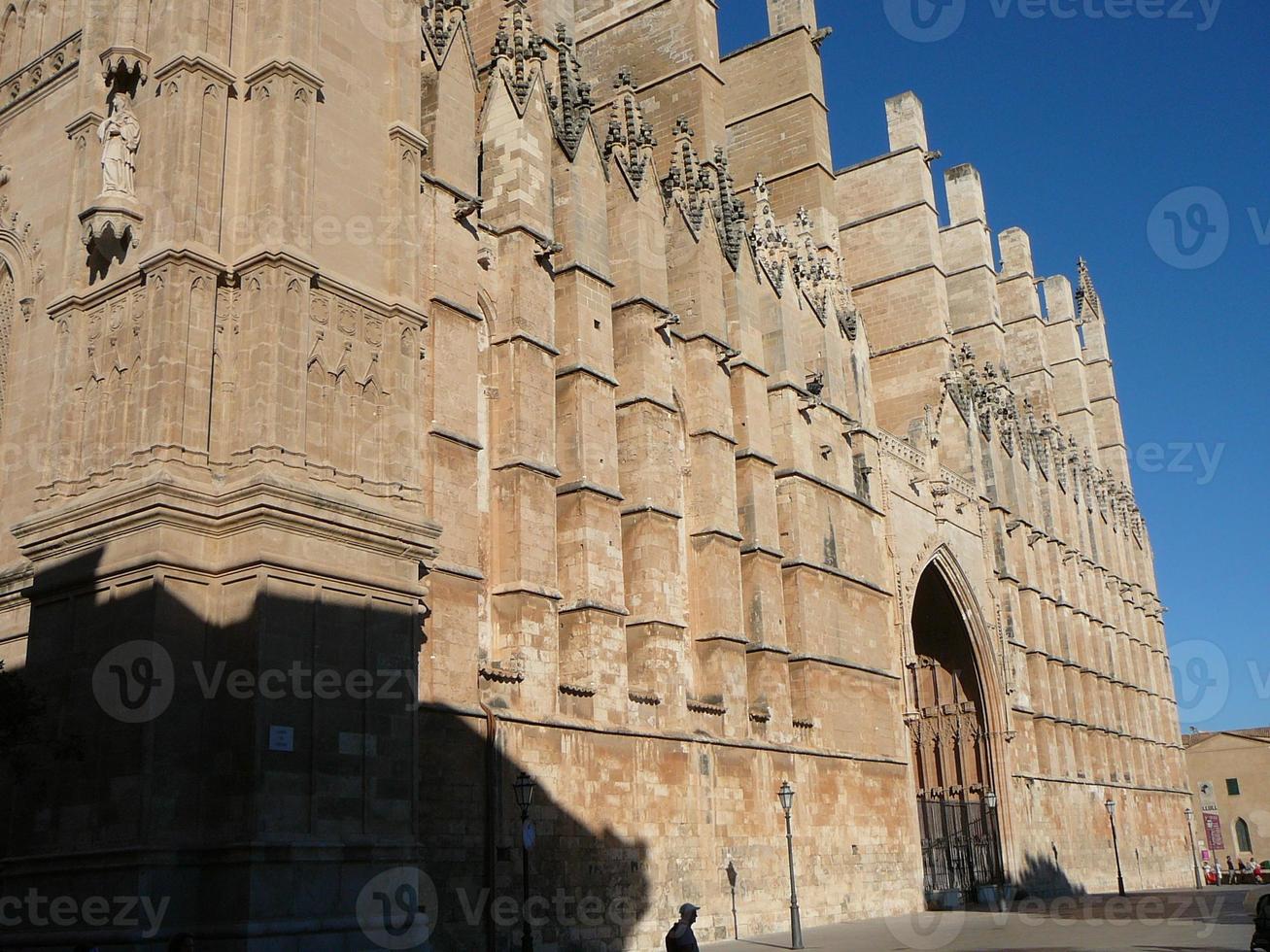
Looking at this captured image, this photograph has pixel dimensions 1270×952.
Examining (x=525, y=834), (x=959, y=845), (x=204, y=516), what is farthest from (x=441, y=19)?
(x=959, y=845)

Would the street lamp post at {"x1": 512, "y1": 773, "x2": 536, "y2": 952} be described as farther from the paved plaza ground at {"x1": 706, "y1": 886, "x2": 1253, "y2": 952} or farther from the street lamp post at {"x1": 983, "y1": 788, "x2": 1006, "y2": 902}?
the street lamp post at {"x1": 983, "y1": 788, "x2": 1006, "y2": 902}

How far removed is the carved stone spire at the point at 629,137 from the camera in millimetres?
23781

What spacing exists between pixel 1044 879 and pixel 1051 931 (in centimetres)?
1425

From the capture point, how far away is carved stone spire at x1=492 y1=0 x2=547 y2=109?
69.6 feet

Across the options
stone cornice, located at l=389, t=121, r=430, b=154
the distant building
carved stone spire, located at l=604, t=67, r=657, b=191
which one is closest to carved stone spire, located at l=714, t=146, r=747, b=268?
carved stone spire, located at l=604, t=67, r=657, b=191

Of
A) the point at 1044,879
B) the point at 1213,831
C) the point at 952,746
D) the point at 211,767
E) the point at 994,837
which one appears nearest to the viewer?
the point at 211,767

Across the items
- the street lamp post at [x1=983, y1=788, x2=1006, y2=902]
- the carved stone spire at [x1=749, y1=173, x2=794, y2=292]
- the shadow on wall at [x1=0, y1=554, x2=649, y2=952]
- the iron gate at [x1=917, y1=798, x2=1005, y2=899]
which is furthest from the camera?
the street lamp post at [x1=983, y1=788, x2=1006, y2=902]

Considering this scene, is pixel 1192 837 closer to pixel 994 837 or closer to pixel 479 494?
pixel 994 837

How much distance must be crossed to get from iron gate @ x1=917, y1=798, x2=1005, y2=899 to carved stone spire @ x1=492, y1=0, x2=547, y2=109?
1890cm

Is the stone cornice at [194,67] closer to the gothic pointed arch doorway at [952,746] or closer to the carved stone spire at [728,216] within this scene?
the carved stone spire at [728,216]

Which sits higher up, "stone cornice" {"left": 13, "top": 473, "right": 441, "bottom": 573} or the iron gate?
"stone cornice" {"left": 13, "top": 473, "right": 441, "bottom": 573}

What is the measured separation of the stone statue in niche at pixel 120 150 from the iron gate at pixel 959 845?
22723mm

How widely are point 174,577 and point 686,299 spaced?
14.6 m

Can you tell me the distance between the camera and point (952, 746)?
35.2 metres
